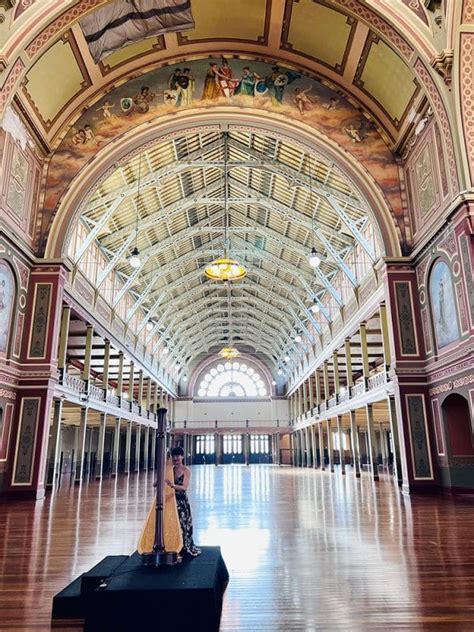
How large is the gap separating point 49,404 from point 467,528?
1187cm

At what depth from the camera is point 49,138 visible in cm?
1583

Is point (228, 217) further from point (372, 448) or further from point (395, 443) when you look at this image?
point (395, 443)

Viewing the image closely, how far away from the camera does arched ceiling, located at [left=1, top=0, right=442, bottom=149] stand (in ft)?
40.4

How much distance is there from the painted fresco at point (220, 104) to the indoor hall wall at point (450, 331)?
167 inches

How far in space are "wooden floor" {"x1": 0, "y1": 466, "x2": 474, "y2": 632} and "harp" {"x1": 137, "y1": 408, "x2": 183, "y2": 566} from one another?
25.2 inches

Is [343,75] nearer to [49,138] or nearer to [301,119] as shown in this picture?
[301,119]

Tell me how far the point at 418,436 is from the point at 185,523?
11.2 meters

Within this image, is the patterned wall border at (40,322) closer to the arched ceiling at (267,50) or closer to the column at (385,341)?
the arched ceiling at (267,50)

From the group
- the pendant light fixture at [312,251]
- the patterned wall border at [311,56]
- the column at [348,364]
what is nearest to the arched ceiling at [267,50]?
the patterned wall border at [311,56]

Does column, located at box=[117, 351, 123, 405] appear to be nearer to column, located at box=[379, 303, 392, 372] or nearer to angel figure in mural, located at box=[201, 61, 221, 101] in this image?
column, located at box=[379, 303, 392, 372]

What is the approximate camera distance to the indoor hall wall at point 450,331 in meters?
11.7

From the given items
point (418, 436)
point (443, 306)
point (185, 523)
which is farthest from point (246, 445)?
point (185, 523)

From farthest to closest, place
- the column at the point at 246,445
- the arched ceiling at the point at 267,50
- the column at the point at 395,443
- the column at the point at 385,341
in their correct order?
the column at the point at 246,445
the column at the point at 385,341
the column at the point at 395,443
the arched ceiling at the point at 267,50

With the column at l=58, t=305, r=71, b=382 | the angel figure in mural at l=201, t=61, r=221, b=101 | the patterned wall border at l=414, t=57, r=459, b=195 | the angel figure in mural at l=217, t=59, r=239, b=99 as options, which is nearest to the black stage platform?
the patterned wall border at l=414, t=57, r=459, b=195
